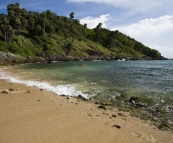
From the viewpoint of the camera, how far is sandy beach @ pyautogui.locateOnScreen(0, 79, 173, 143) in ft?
22.5

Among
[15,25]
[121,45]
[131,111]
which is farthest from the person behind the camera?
[121,45]

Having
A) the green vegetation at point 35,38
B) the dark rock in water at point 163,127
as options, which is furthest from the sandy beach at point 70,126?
the green vegetation at point 35,38

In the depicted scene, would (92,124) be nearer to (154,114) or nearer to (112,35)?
(154,114)

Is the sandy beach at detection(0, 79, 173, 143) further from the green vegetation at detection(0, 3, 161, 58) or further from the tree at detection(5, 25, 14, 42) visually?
the tree at detection(5, 25, 14, 42)

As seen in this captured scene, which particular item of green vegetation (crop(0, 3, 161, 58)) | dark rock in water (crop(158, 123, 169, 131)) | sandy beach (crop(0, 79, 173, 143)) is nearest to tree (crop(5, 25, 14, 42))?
green vegetation (crop(0, 3, 161, 58))

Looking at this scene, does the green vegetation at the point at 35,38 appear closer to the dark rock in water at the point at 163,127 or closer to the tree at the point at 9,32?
the tree at the point at 9,32

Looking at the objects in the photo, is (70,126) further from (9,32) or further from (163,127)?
(9,32)

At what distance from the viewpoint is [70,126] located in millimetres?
8062

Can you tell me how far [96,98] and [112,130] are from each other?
6.44 m

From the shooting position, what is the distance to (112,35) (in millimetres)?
178000

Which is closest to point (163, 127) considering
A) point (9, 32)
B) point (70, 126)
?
point (70, 126)

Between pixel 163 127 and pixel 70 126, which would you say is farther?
pixel 163 127

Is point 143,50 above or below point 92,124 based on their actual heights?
above

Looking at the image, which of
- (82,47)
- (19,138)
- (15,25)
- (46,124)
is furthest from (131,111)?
(82,47)
